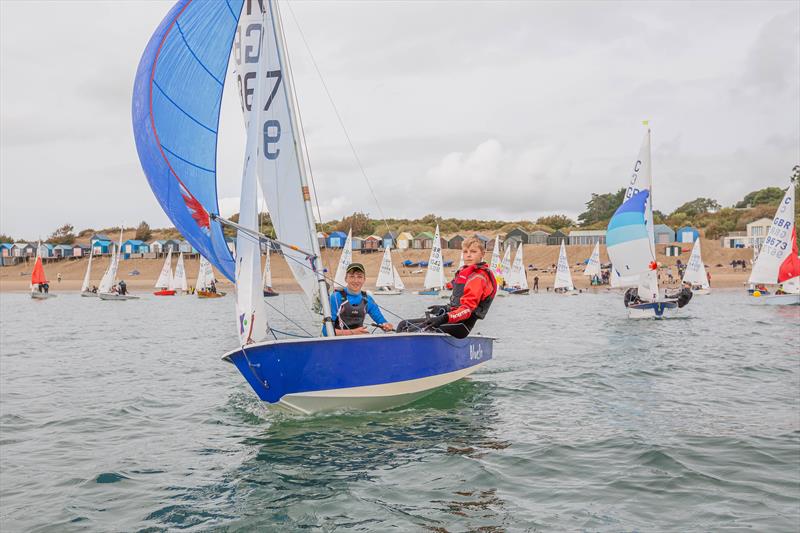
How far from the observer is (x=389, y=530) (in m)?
4.92

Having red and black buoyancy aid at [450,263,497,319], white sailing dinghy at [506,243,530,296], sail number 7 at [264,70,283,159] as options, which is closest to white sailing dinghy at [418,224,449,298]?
white sailing dinghy at [506,243,530,296]

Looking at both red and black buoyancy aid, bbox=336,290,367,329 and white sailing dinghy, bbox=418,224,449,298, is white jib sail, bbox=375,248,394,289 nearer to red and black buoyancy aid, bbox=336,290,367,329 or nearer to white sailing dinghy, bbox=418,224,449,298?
white sailing dinghy, bbox=418,224,449,298

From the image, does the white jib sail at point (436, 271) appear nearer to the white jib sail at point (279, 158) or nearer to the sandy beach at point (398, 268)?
the sandy beach at point (398, 268)

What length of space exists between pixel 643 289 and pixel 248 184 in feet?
78.1

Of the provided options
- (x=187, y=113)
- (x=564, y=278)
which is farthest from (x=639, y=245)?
(x=564, y=278)

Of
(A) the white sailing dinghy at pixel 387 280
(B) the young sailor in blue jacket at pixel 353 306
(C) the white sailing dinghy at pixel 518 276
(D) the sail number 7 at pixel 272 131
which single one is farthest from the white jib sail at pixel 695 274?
(D) the sail number 7 at pixel 272 131

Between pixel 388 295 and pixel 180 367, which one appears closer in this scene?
pixel 180 367

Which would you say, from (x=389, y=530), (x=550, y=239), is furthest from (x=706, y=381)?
(x=550, y=239)

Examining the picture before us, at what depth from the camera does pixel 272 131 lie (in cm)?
843

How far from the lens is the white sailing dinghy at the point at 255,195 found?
715 centimetres

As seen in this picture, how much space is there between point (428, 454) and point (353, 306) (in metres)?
2.47

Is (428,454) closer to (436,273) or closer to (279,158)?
(279,158)

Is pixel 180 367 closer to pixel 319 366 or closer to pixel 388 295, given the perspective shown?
pixel 319 366

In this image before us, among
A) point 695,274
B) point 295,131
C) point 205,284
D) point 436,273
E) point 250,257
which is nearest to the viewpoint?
point 250,257
